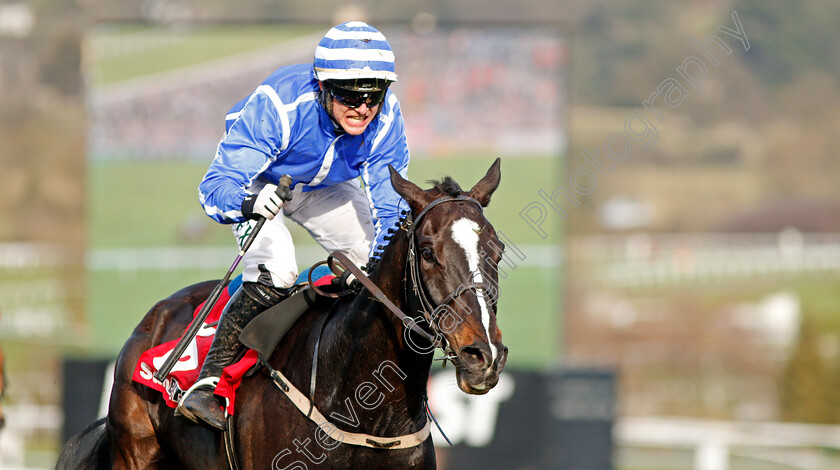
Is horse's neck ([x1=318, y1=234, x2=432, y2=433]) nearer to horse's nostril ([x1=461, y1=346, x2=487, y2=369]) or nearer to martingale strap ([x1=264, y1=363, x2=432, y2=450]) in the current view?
martingale strap ([x1=264, y1=363, x2=432, y2=450])

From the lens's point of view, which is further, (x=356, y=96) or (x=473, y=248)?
(x=356, y=96)

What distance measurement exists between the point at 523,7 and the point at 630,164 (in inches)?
218

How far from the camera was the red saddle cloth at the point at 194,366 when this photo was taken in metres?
3.74

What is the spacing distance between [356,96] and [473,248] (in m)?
0.92

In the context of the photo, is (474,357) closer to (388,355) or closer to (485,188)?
(388,355)

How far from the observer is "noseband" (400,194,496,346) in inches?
Answer: 118

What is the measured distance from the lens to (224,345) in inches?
149

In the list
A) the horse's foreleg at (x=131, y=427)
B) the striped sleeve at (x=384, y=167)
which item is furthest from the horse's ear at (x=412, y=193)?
the horse's foreleg at (x=131, y=427)

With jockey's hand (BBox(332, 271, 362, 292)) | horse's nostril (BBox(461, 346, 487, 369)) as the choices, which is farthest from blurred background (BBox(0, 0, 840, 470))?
horse's nostril (BBox(461, 346, 487, 369))

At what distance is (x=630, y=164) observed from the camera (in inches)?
1158

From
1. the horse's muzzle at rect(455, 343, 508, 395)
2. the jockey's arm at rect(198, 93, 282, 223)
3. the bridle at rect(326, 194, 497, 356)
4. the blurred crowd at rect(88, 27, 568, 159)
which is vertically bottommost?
the horse's muzzle at rect(455, 343, 508, 395)

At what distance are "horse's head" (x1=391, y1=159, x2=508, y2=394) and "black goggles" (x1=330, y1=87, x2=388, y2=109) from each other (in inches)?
A: 21.2

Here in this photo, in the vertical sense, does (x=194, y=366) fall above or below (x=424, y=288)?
below

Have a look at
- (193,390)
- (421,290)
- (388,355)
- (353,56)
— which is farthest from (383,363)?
(353,56)
